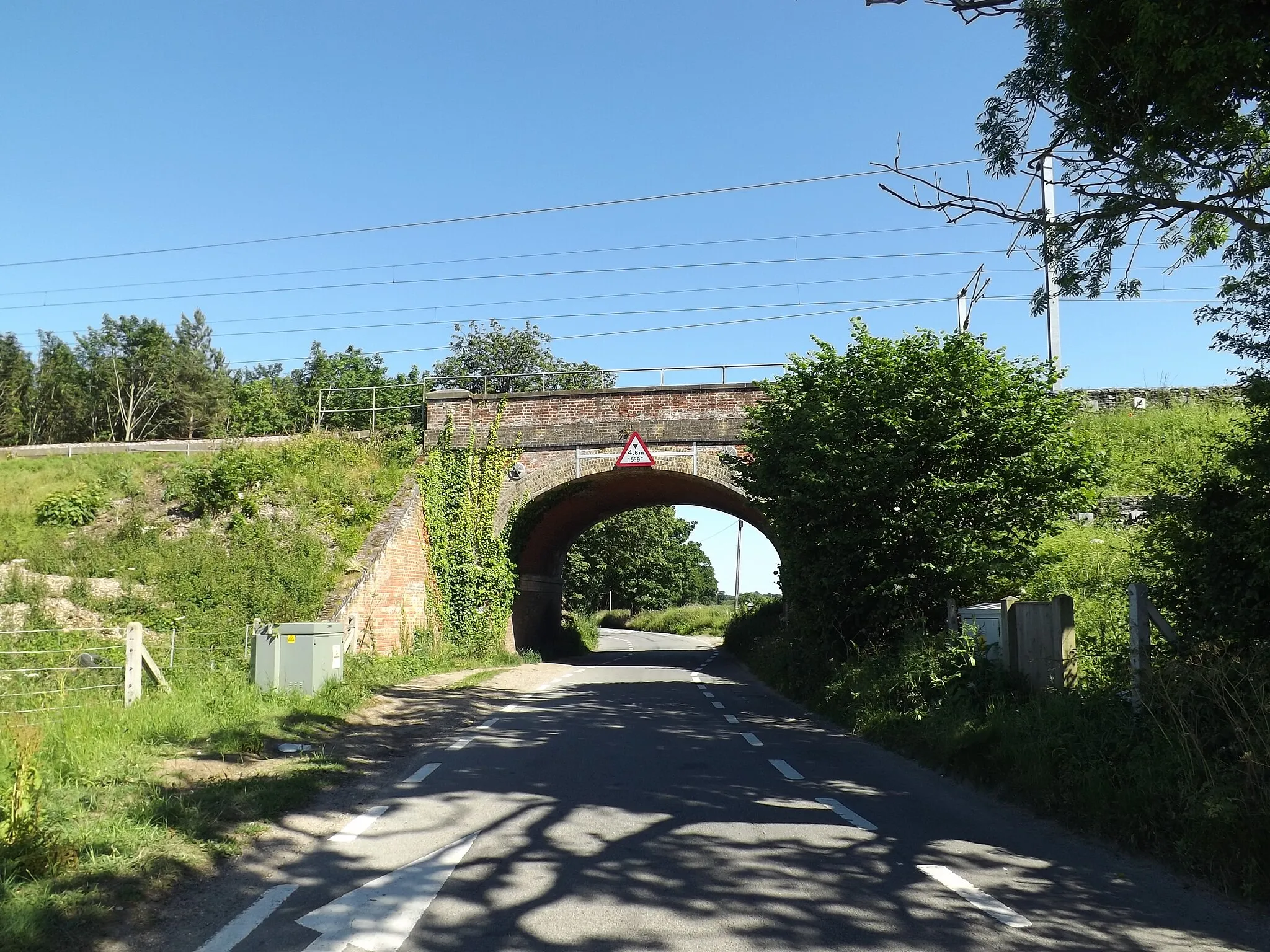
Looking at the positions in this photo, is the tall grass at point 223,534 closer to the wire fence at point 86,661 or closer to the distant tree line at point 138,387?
the wire fence at point 86,661

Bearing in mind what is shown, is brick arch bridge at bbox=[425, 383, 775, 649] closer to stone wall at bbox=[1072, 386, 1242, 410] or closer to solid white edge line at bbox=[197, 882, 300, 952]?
stone wall at bbox=[1072, 386, 1242, 410]

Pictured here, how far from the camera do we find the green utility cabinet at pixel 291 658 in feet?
43.4

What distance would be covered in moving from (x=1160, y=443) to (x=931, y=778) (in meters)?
15.9

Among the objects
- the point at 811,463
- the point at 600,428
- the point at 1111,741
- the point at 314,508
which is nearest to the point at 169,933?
the point at 1111,741

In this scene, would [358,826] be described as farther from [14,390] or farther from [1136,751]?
[14,390]

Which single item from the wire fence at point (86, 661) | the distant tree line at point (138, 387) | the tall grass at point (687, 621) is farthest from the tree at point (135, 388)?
the wire fence at point (86, 661)

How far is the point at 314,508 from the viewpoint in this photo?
2172 cm

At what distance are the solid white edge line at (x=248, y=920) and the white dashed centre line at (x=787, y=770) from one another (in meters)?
4.82

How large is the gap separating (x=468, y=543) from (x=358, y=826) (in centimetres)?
1756

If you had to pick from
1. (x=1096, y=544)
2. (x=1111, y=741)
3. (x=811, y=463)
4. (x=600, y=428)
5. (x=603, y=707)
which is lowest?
(x=603, y=707)

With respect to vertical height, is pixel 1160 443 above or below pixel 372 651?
above

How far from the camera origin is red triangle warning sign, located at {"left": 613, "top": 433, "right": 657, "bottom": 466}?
2400 centimetres

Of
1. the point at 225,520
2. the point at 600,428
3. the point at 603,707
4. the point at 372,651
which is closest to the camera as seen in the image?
the point at 603,707

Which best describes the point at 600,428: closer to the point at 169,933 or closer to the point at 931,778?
the point at 931,778
